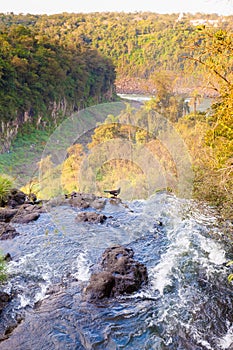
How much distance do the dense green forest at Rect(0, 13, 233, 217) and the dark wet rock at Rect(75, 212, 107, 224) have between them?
287 cm

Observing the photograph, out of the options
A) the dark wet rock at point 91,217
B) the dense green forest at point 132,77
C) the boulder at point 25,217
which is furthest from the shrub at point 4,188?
the dark wet rock at point 91,217

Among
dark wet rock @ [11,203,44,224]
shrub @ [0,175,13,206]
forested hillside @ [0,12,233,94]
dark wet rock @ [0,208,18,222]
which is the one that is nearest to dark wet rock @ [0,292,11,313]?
dark wet rock @ [11,203,44,224]

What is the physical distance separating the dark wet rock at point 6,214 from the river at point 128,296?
2.16ft

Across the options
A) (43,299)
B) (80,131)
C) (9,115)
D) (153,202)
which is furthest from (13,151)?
(43,299)

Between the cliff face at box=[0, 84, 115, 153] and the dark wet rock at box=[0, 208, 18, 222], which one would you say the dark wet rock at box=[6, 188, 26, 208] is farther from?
the cliff face at box=[0, 84, 115, 153]

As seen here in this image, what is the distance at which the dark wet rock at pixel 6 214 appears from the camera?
11.7 metres

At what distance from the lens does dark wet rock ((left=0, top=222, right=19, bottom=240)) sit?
1026 centimetres

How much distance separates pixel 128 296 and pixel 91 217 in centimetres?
524

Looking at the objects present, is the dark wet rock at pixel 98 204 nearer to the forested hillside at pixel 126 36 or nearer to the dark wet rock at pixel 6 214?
the dark wet rock at pixel 6 214

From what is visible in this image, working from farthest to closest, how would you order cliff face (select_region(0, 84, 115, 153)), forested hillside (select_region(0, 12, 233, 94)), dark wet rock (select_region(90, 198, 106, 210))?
1. forested hillside (select_region(0, 12, 233, 94))
2. cliff face (select_region(0, 84, 115, 153))
3. dark wet rock (select_region(90, 198, 106, 210))

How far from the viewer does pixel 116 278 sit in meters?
7.19

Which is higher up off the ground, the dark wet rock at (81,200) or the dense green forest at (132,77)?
the dense green forest at (132,77)

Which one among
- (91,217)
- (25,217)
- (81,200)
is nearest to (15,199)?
(25,217)

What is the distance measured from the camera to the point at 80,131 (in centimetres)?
1866
